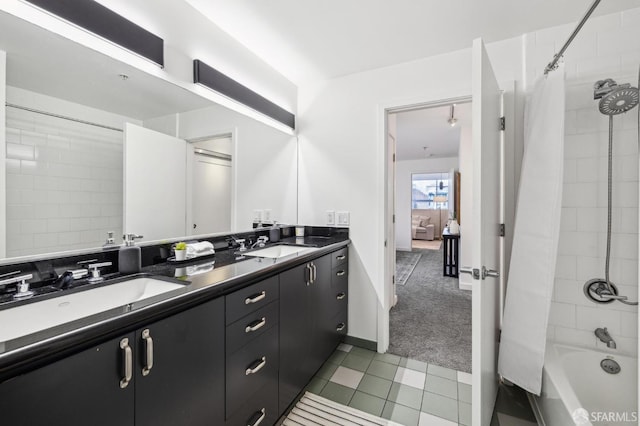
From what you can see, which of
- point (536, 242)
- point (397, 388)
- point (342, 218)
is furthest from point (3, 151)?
point (536, 242)

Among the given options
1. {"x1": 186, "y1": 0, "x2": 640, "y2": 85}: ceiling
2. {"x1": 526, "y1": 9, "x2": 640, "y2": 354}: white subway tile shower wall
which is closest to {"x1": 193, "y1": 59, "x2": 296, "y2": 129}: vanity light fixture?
{"x1": 186, "y1": 0, "x2": 640, "y2": 85}: ceiling

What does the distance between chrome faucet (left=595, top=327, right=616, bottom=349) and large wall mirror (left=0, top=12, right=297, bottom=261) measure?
7.85 feet

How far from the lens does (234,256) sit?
5.58 feet

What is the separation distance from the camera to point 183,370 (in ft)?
3.14

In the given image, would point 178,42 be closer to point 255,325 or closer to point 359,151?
point 359,151

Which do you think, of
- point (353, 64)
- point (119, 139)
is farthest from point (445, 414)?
point (353, 64)

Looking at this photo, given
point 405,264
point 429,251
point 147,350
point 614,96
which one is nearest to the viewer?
point 147,350

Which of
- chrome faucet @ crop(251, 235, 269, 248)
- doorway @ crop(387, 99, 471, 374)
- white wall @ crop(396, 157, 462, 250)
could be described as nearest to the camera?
chrome faucet @ crop(251, 235, 269, 248)

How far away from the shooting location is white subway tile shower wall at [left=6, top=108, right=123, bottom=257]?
1.07 meters

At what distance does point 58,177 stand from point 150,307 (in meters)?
0.79

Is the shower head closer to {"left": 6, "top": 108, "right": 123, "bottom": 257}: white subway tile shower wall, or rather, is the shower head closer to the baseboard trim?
the baseboard trim

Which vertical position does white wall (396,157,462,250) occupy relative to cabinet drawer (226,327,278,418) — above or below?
above

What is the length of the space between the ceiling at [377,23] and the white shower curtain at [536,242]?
16.7 inches

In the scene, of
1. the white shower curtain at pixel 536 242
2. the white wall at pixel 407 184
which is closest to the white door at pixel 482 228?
the white shower curtain at pixel 536 242
